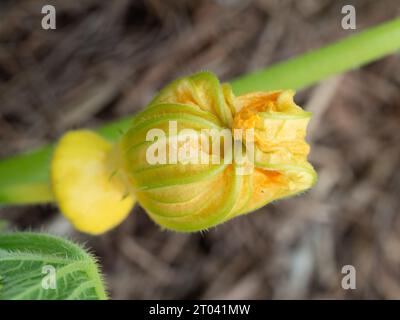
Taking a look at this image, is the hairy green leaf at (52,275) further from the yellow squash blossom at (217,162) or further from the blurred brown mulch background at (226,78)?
the blurred brown mulch background at (226,78)

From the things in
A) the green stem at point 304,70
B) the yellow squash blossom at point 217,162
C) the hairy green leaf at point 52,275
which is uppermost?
the green stem at point 304,70

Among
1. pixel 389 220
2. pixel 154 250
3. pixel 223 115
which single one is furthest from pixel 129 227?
pixel 223 115

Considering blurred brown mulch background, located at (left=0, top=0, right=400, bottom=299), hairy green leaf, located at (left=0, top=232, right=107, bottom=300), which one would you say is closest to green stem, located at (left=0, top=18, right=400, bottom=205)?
hairy green leaf, located at (left=0, top=232, right=107, bottom=300)

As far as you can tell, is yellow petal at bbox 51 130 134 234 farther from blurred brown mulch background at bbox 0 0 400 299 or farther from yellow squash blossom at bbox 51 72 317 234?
blurred brown mulch background at bbox 0 0 400 299

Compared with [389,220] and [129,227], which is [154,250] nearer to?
[129,227]

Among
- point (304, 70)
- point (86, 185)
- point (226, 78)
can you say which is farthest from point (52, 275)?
point (226, 78)

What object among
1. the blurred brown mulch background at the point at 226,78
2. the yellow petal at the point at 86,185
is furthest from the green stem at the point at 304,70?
the blurred brown mulch background at the point at 226,78
